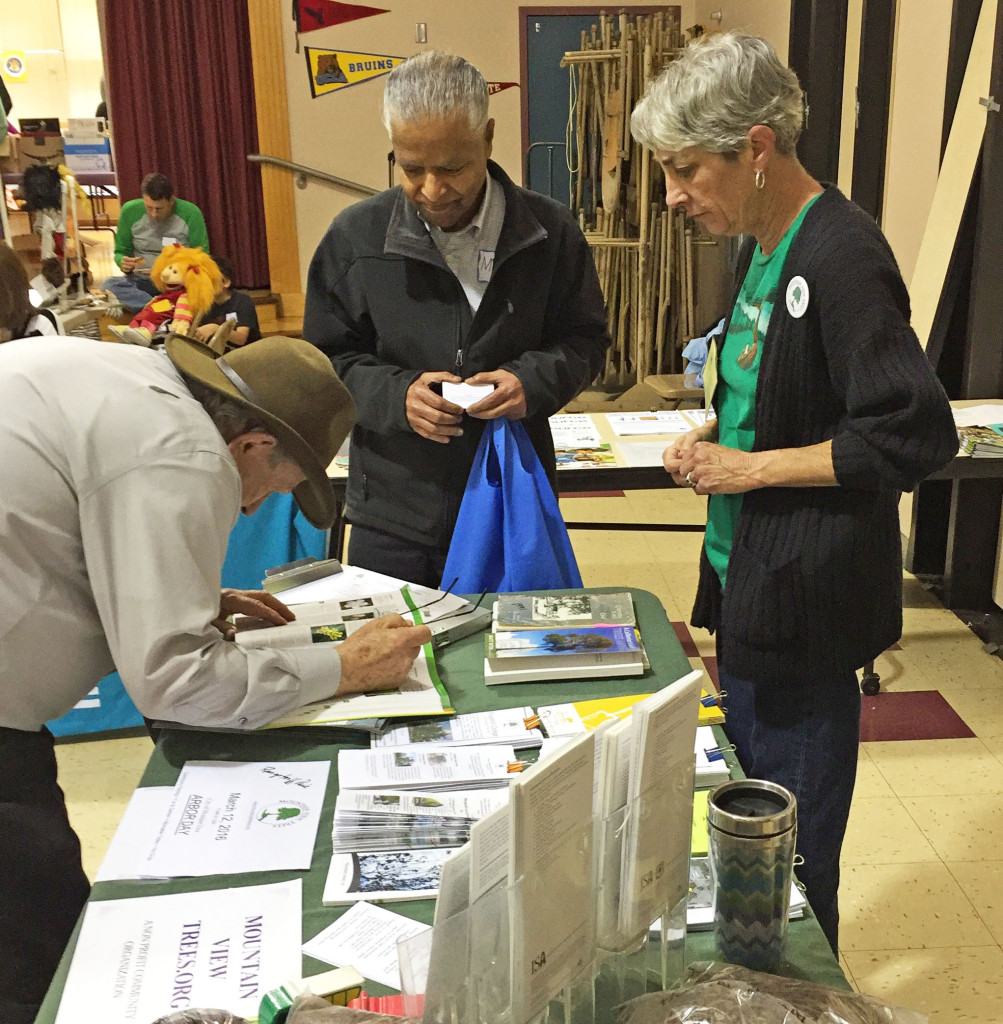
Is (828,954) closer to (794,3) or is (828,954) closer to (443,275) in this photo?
(443,275)

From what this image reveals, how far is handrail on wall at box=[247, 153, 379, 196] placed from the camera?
324 inches

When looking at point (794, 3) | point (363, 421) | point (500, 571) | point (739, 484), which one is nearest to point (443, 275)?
point (363, 421)

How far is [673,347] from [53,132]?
→ 474 centimetres

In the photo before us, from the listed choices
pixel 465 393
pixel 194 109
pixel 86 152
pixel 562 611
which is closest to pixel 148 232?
pixel 194 109

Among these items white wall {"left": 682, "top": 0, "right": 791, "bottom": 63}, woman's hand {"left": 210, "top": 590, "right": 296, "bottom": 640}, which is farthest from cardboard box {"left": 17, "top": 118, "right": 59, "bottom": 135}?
woman's hand {"left": 210, "top": 590, "right": 296, "bottom": 640}

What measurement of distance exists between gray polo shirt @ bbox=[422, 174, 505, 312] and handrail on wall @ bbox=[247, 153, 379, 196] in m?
6.21

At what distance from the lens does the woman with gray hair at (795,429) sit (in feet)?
5.11

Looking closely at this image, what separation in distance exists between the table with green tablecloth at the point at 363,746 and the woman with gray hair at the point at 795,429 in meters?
0.17

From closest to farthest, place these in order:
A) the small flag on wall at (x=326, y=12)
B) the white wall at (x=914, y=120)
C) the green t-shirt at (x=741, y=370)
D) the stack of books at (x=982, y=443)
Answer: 1. the green t-shirt at (x=741, y=370)
2. the stack of books at (x=982, y=443)
3. the white wall at (x=914, y=120)
4. the small flag on wall at (x=326, y=12)

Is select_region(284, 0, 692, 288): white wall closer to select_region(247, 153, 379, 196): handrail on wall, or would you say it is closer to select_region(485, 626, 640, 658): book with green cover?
select_region(247, 153, 379, 196): handrail on wall

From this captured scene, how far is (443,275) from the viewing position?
225cm

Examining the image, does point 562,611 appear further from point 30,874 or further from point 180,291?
point 180,291

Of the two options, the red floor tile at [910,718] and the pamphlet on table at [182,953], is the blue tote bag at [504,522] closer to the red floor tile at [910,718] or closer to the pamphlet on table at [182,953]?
the pamphlet on table at [182,953]

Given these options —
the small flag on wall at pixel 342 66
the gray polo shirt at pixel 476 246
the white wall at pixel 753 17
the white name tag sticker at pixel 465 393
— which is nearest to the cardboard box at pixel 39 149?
the small flag on wall at pixel 342 66
